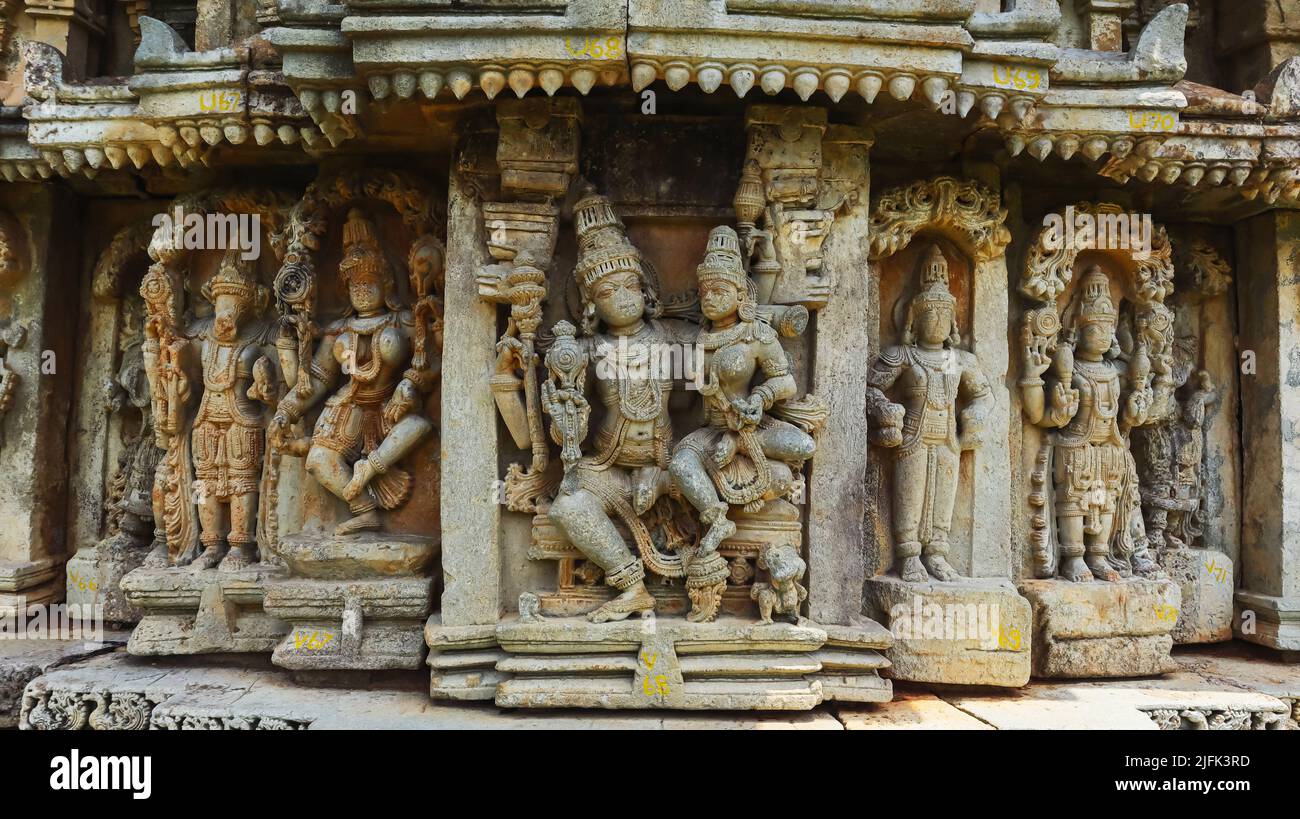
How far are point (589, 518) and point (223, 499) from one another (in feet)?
9.25

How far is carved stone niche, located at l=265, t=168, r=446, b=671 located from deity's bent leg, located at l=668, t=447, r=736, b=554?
176 cm

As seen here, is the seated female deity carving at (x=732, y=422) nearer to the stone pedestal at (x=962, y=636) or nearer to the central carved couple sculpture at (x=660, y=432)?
the central carved couple sculpture at (x=660, y=432)

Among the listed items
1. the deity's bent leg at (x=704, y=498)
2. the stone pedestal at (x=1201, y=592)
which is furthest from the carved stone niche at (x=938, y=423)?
the stone pedestal at (x=1201, y=592)

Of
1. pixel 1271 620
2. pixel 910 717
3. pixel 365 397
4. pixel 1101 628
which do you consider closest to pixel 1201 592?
pixel 1271 620

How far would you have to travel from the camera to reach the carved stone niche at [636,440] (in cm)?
460

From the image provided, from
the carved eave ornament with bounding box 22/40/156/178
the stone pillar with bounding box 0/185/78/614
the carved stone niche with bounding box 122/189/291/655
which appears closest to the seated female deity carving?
the carved stone niche with bounding box 122/189/291/655

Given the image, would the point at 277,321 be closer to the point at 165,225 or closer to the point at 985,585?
the point at 165,225

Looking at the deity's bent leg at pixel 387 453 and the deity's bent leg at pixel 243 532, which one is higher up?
the deity's bent leg at pixel 387 453

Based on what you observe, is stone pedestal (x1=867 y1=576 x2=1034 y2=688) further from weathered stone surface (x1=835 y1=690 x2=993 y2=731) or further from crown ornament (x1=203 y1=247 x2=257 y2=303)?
crown ornament (x1=203 y1=247 x2=257 y2=303)

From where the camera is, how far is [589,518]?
462 centimetres

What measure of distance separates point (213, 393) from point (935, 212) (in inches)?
198

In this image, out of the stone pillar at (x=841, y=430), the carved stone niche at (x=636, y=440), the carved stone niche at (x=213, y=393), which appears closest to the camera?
the carved stone niche at (x=636, y=440)

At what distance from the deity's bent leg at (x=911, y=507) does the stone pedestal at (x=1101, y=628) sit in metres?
0.90

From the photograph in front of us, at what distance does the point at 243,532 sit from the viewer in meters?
5.57
